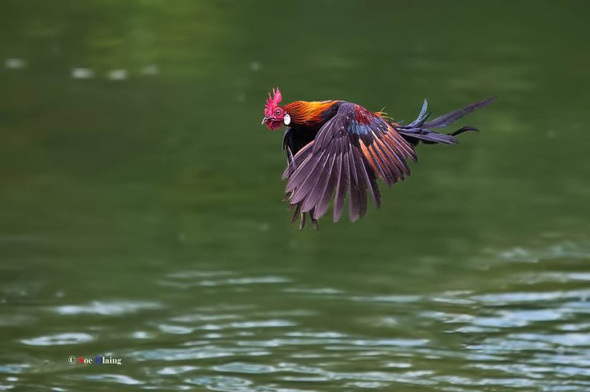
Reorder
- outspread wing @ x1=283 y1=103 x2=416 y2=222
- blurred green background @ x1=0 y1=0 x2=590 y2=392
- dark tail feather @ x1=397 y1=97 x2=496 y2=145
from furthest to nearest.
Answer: blurred green background @ x1=0 y1=0 x2=590 y2=392, dark tail feather @ x1=397 y1=97 x2=496 y2=145, outspread wing @ x1=283 y1=103 x2=416 y2=222

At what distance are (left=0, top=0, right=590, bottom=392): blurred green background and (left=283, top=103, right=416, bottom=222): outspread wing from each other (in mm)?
2311

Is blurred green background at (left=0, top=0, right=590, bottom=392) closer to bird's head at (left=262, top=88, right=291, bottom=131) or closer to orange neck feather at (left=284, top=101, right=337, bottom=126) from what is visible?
orange neck feather at (left=284, top=101, right=337, bottom=126)

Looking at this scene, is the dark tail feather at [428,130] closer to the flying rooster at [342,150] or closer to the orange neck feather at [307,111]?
the flying rooster at [342,150]

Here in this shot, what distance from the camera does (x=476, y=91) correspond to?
10102 millimetres

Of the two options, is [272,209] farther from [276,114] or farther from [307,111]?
[276,114]

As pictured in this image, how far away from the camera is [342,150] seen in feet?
13.2

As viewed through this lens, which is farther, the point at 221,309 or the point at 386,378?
the point at 221,309

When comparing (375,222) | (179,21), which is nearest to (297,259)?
(375,222)

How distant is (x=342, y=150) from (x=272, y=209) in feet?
14.2

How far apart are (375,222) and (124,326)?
2.10 meters

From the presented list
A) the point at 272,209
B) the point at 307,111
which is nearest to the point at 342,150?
the point at 307,111

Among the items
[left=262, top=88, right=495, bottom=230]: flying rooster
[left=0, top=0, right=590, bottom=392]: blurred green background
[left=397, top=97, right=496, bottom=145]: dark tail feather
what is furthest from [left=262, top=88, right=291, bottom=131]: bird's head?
[left=0, top=0, right=590, bottom=392]: blurred green background

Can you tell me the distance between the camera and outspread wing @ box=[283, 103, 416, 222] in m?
3.92

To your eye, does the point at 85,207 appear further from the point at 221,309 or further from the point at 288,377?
the point at 288,377
